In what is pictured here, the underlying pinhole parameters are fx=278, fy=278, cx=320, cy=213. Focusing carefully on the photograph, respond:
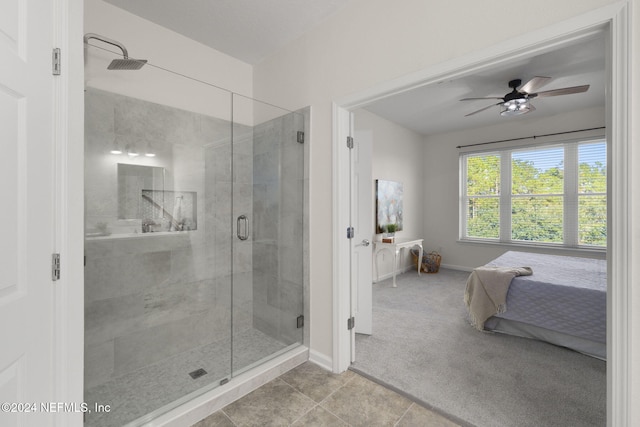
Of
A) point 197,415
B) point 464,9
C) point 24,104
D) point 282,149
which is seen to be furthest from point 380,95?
point 197,415

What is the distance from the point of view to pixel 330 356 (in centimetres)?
224

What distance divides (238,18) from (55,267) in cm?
216

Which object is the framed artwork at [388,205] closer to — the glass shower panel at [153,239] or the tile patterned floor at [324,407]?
the glass shower panel at [153,239]

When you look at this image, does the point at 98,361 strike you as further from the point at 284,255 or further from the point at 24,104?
the point at 24,104

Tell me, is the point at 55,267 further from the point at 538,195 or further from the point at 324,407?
the point at 538,195

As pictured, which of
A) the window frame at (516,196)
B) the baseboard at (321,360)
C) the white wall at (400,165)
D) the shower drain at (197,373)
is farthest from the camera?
the white wall at (400,165)

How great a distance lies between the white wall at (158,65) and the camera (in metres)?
2.00

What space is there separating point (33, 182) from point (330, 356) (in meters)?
2.09

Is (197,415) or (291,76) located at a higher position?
(291,76)

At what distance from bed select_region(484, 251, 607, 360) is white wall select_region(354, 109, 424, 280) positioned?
2.18 meters

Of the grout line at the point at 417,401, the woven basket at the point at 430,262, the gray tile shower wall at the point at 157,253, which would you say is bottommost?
the grout line at the point at 417,401

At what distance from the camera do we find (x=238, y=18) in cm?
226

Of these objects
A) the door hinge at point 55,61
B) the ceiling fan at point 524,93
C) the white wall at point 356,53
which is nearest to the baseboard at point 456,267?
the ceiling fan at point 524,93

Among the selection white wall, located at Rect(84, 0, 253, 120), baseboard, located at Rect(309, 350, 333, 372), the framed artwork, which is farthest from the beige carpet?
white wall, located at Rect(84, 0, 253, 120)
